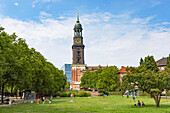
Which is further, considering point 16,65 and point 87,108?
point 16,65

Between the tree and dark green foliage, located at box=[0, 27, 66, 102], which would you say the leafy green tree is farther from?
the tree

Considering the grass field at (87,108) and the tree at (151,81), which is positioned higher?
the tree at (151,81)

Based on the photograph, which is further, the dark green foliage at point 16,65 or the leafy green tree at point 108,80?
the leafy green tree at point 108,80

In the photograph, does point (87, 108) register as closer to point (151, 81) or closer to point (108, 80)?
point (151, 81)

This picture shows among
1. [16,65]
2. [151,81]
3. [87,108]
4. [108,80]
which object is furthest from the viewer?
[108,80]

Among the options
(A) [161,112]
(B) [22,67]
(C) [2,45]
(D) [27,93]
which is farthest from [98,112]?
(D) [27,93]

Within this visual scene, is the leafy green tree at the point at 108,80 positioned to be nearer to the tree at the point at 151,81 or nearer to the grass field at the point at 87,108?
the grass field at the point at 87,108

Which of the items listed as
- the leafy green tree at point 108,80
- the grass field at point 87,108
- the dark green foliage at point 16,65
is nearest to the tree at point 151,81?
the grass field at point 87,108

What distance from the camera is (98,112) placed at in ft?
94.5

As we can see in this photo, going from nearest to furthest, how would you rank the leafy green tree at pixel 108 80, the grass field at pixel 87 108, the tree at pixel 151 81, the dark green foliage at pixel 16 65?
the grass field at pixel 87 108 < the tree at pixel 151 81 < the dark green foliage at pixel 16 65 < the leafy green tree at pixel 108 80

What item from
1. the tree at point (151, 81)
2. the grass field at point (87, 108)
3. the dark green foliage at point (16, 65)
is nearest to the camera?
the grass field at point (87, 108)

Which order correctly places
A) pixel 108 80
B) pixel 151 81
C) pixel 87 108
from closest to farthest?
pixel 87 108 → pixel 151 81 → pixel 108 80

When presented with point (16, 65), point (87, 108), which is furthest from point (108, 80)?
point (87, 108)

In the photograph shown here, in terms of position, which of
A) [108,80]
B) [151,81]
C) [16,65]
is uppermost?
[16,65]
